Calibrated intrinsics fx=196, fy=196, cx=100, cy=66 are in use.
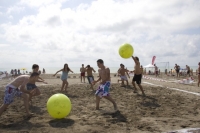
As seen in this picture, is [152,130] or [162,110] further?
[162,110]

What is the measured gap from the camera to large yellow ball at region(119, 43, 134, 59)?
880 centimetres

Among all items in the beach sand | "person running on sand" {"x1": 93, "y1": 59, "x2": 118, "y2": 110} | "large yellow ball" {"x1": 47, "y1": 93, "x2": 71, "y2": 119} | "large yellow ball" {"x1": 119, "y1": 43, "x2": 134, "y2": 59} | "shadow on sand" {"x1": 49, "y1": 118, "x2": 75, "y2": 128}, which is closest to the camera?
the beach sand

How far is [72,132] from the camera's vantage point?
4867mm

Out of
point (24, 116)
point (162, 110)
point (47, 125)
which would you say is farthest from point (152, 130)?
point (24, 116)

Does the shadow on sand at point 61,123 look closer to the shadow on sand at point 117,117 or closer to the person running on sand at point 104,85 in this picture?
the shadow on sand at point 117,117

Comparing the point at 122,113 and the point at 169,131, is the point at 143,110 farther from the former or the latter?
the point at 169,131

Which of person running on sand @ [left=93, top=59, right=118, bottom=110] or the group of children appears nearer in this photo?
the group of children

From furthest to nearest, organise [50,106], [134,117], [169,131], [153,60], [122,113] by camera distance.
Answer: [153,60]
[122,113]
[134,117]
[50,106]
[169,131]

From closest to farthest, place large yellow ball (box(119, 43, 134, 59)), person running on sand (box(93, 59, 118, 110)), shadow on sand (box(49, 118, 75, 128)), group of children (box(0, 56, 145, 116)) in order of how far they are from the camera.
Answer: shadow on sand (box(49, 118, 75, 128)) < group of children (box(0, 56, 145, 116)) < person running on sand (box(93, 59, 118, 110)) < large yellow ball (box(119, 43, 134, 59))

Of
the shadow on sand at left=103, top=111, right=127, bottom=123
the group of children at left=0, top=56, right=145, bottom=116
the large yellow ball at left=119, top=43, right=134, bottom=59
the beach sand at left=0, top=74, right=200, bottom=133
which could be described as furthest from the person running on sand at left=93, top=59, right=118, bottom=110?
the large yellow ball at left=119, top=43, right=134, bottom=59

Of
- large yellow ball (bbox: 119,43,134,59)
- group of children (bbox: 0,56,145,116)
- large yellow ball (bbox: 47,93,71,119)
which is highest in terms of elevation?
large yellow ball (bbox: 119,43,134,59)

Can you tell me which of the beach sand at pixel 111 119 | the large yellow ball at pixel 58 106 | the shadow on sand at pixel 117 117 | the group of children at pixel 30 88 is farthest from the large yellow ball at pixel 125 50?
the large yellow ball at pixel 58 106

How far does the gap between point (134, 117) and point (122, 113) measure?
61 cm

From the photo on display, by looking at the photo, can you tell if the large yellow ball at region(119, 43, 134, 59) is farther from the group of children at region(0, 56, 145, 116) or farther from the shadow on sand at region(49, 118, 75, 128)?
the shadow on sand at region(49, 118, 75, 128)
